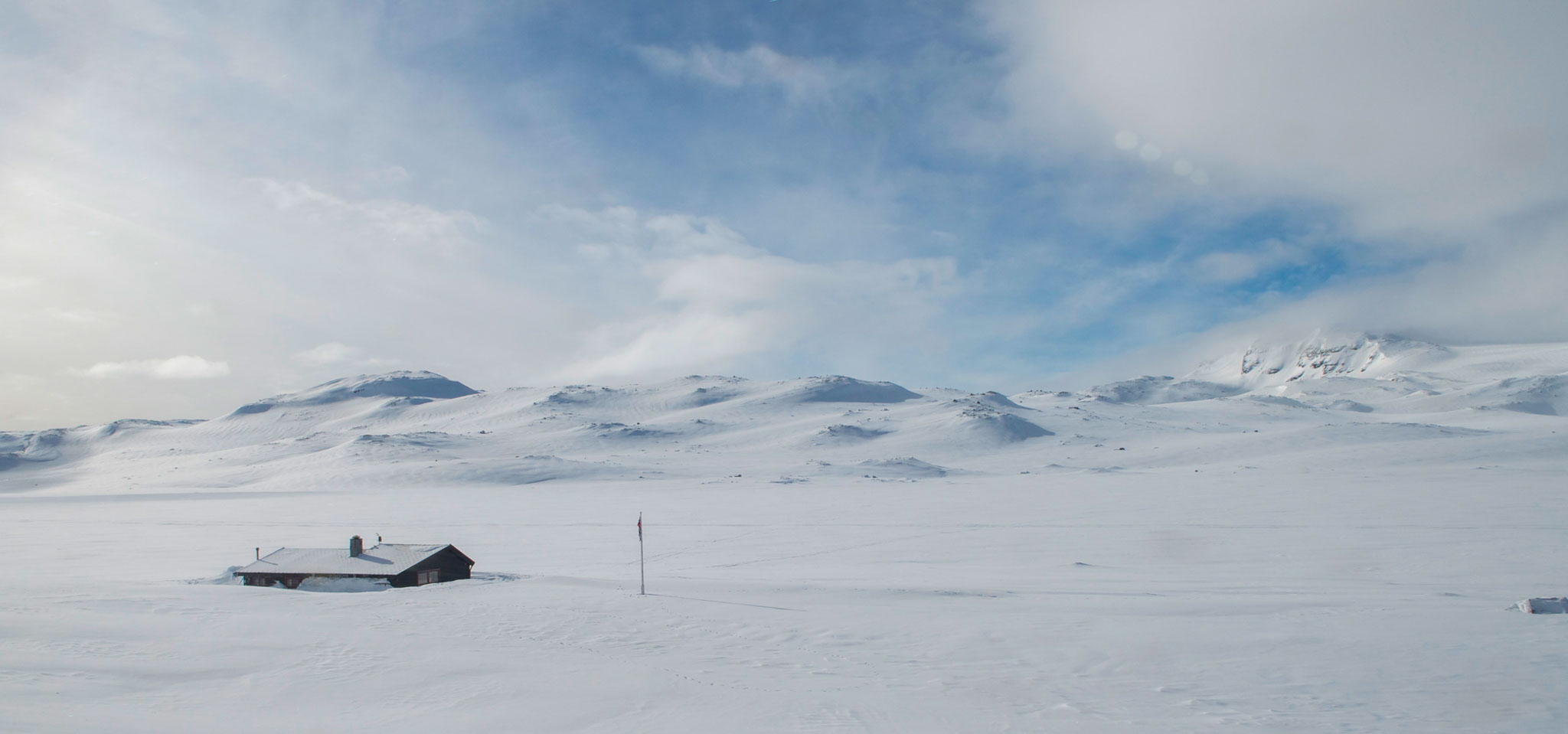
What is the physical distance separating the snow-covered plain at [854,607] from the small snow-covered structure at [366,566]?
1.14 metres

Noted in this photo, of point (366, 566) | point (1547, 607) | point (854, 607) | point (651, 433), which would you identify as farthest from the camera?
point (651, 433)

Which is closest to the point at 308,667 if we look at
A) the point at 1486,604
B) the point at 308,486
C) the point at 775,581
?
the point at 775,581

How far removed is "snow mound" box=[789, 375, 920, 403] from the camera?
159 meters

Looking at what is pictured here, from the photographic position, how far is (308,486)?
9050 cm

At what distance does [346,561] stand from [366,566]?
1.12 meters

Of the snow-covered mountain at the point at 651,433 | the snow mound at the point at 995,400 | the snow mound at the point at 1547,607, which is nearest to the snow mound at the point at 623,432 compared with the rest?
the snow-covered mountain at the point at 651,433

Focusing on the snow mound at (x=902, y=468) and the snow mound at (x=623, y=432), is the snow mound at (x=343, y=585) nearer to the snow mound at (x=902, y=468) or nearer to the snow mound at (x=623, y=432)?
the snow mound at (x=902, y=468)

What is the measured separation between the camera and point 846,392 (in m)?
167

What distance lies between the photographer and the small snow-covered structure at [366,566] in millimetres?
25578

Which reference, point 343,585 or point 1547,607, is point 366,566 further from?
point 1547,607

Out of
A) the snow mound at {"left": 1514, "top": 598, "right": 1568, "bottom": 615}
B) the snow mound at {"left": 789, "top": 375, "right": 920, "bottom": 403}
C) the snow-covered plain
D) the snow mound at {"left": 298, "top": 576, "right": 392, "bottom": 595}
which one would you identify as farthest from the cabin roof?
the snow mound at {"left": 789, "top": 375, "right": 920, "bottom": 403}

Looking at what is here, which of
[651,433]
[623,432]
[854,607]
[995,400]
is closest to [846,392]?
[995,400]

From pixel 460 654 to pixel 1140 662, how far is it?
12.8m

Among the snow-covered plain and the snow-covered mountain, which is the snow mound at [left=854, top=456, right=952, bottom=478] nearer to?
the snow-covered mountain
